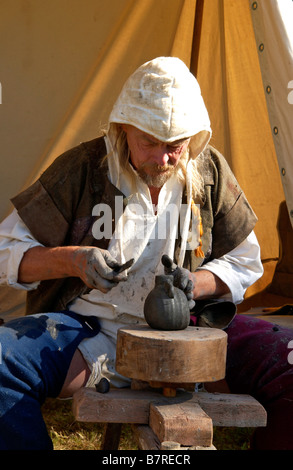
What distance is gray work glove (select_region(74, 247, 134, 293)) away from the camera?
Result: 2.25m

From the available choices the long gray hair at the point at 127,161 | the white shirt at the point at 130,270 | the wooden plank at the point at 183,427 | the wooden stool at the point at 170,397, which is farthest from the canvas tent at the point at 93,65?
the wooden plank at the point at 183,427

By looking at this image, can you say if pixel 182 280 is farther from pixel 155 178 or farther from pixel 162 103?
pixel 162 103

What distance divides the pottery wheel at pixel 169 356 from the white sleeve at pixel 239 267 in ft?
1.88

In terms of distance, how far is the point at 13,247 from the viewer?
259 centimetres

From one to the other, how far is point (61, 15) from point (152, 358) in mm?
2655

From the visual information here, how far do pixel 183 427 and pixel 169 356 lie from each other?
21cm

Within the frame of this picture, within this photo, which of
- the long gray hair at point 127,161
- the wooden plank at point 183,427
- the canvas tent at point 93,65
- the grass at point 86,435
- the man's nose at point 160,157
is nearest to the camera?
the wooden plank at point 183,427

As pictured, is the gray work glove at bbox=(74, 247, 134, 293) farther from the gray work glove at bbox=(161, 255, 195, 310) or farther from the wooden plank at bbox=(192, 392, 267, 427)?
the wooden plank at bbox=(192, 392, 267, 427)

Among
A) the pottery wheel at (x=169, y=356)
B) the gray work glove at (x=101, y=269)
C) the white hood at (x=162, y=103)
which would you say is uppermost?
the white hood at (x=162, y=103)

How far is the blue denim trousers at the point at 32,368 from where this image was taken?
2174 millimetres

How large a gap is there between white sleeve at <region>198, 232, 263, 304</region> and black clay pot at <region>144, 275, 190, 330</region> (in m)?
0.48

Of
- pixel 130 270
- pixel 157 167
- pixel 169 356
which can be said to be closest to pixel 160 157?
pixel 157 167

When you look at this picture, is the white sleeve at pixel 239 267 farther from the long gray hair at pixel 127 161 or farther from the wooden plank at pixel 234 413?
the wooden plank at pixel 234 413

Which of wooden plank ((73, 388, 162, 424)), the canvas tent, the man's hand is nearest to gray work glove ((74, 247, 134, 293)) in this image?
the man's hand
